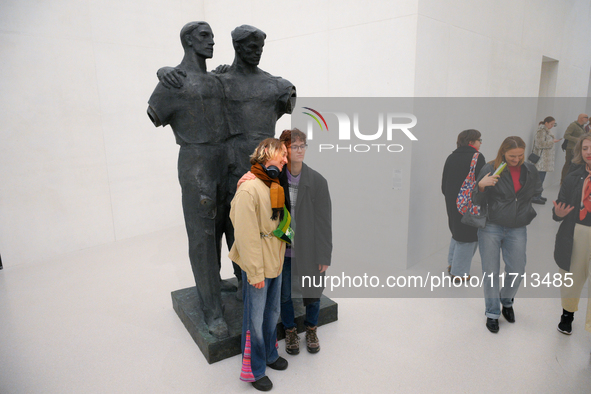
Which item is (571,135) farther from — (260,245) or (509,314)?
(260,245)

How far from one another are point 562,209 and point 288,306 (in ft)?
7.11

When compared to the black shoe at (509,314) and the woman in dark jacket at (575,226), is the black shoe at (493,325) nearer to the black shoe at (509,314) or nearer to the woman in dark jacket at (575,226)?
the black shoe at (509,314)

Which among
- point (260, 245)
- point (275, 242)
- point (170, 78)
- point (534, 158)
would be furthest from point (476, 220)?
point (534, 158)

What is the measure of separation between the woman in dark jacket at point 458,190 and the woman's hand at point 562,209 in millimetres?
754

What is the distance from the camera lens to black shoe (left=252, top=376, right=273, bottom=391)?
8.50 feet

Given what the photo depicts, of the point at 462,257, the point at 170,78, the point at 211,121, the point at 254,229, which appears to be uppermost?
the point at 170,78

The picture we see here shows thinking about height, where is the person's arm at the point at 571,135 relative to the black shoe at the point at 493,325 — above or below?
above

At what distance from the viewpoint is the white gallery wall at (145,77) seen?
4.39 m

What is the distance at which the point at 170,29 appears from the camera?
6.12m

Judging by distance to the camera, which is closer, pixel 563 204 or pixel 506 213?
pixel 563 204

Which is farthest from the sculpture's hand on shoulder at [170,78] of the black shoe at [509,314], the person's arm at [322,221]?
the black shoe at [509,314]

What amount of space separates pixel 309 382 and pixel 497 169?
2.12 metres

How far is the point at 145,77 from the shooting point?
19.3 ft

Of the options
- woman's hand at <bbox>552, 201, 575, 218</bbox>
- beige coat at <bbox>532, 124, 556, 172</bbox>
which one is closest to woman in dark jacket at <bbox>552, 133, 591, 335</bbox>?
woman's hand at <bbox>552, 201, 575, 218</bbox>
